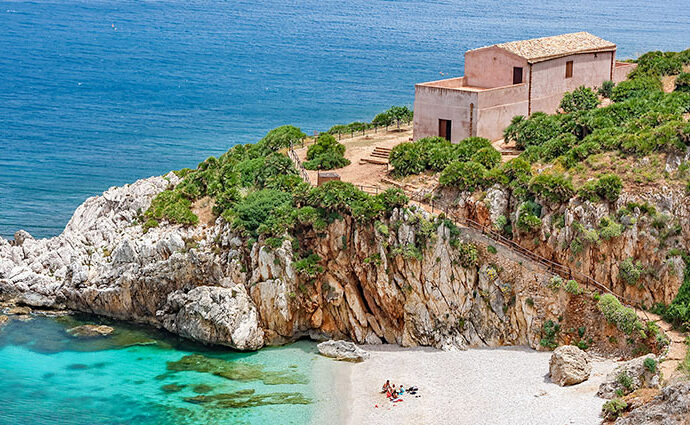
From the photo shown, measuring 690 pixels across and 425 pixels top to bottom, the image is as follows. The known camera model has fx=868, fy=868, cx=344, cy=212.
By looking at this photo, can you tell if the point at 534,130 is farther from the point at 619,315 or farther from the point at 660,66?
the point at 660,66

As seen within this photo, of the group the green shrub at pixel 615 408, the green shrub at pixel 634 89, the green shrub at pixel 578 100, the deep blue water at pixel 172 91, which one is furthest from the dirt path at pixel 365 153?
the deep blue water at pixel 172 91

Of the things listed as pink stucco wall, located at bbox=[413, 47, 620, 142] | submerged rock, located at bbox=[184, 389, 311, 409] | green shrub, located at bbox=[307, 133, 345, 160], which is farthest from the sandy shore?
pink stucco wall, located at bbox=[413, 47, 620, 142]

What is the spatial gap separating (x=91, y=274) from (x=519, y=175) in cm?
2562

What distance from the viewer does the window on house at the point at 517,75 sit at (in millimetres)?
58531

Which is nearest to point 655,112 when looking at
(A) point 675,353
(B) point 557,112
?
(B) point 557,112

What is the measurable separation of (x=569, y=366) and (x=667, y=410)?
305 inches

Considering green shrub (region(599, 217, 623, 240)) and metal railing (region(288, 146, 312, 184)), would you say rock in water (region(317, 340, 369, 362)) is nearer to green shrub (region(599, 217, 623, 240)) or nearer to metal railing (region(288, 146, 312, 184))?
metal railing (region(288, 146, 312, 184))

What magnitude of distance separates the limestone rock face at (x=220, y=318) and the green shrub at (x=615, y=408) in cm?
1949

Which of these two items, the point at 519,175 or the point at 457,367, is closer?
the point at 457,367

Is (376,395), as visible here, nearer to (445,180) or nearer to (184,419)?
(184,419)

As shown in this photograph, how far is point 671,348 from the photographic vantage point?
3866 cm

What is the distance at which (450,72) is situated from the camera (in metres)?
148

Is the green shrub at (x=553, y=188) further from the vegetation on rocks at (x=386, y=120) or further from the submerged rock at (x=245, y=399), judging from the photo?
the vegetation on rocks at (x=386, y=120)

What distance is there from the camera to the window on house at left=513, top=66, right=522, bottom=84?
5853 cm
